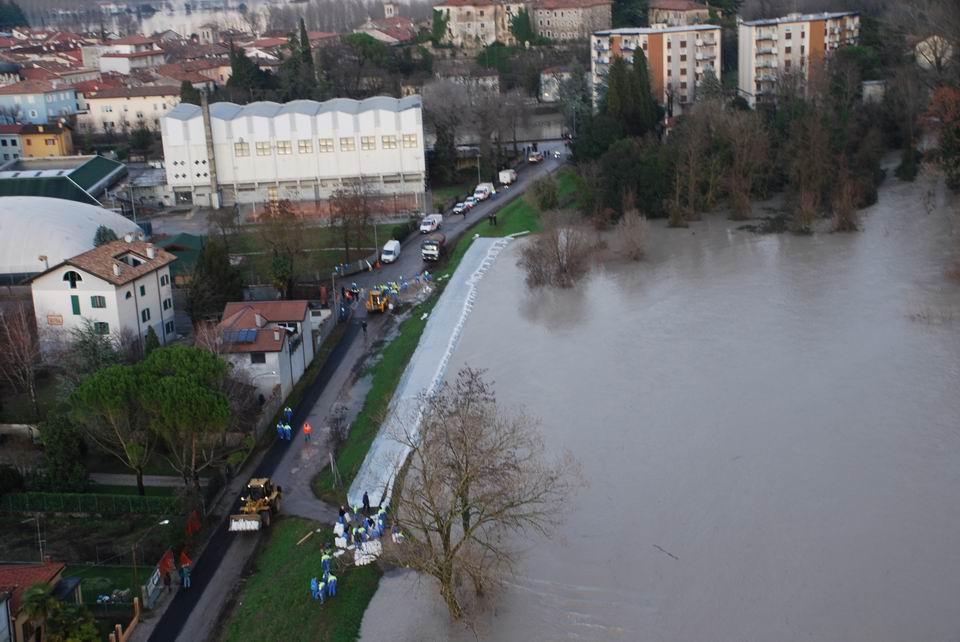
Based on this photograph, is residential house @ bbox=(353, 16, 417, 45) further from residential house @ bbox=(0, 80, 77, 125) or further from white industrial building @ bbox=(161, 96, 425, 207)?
white industrial building @ bbox=(161, 96, 425, 207)

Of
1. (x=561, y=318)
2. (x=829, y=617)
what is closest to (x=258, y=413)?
(x=561, y=318)

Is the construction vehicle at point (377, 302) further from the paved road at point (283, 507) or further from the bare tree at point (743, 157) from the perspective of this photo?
the bare tree at point (743, 157)

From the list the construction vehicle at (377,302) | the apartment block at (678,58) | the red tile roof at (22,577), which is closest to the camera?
the red tile roof at (22,577)

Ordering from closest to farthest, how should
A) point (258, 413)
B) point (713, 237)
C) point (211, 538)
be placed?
point (211, 538)
point (258, 413)
point (713, 237)

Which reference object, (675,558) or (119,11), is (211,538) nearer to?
(675,558)

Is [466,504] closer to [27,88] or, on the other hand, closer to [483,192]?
[483,192]

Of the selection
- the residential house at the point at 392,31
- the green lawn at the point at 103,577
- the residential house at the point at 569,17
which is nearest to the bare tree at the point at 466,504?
the green lawn at the point at 103,577
